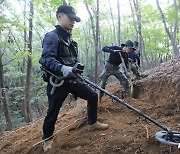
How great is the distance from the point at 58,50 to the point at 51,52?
0.79ft

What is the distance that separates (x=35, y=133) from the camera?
5.12 meters

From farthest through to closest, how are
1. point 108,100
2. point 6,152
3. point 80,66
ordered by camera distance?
1. point 108,100
2. point 6,152
3. point 80,66

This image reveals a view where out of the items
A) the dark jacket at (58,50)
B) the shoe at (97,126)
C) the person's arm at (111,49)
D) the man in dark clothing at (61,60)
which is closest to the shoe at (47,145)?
the man in dark clothing at (61,60)

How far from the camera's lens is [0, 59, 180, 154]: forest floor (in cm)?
361

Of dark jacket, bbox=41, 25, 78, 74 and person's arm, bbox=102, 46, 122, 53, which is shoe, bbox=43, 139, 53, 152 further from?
person's arm, bbox=102, 46, 122, 53

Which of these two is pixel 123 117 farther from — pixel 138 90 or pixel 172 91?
pixel 138 90

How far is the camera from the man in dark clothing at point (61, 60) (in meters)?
3.66

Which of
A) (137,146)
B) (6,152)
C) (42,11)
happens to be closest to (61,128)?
(6,152)

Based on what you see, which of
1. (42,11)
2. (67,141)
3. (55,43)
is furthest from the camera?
(42,11)

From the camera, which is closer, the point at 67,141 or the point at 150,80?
the point at 67,141

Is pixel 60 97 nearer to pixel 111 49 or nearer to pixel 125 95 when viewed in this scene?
pixel 111 49

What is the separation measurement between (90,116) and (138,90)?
3.26 m

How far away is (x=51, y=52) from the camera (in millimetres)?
3615

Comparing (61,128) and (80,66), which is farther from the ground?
(80,66)
